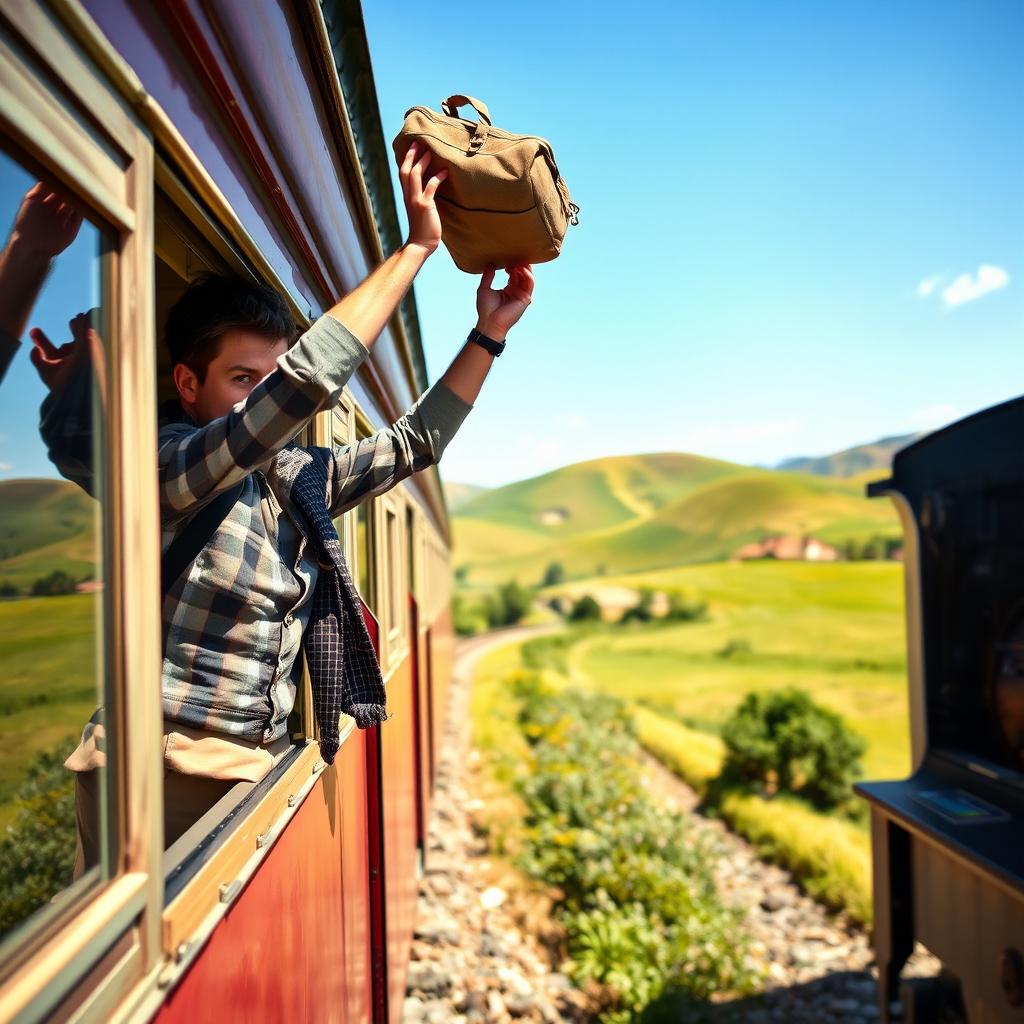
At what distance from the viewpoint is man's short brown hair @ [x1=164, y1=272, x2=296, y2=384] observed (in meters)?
1.42

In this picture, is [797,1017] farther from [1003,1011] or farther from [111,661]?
[111,661]

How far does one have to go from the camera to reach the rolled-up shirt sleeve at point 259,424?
1.19 m

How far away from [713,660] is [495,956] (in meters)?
30.2

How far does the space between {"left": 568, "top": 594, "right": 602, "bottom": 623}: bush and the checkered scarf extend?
40.3 meters

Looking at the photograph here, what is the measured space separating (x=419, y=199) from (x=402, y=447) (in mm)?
503

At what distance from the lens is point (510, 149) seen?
1.59m

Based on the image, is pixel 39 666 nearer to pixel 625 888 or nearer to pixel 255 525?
pixel 255 525

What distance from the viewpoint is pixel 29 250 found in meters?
0.96

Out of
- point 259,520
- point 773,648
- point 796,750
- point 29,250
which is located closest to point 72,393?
point 29,250

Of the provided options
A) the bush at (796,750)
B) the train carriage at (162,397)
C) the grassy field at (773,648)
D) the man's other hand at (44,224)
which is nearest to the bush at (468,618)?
the grassy field at (773,648)

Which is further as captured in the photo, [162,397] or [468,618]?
[468,618]

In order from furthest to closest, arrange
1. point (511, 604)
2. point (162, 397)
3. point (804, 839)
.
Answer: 1. point (511, 604)
2. point (804, 839)
3. point (162, 397)

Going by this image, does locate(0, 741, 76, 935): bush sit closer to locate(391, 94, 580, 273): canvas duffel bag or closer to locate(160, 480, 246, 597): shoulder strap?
locate(160, 480, 246, 597): shoulder strap

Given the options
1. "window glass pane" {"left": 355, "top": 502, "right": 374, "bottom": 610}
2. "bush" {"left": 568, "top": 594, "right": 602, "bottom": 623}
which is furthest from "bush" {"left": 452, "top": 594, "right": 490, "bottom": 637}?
"window glass pane" {"left": 355, "top": 502, "right": 374, "bottom": 610}
